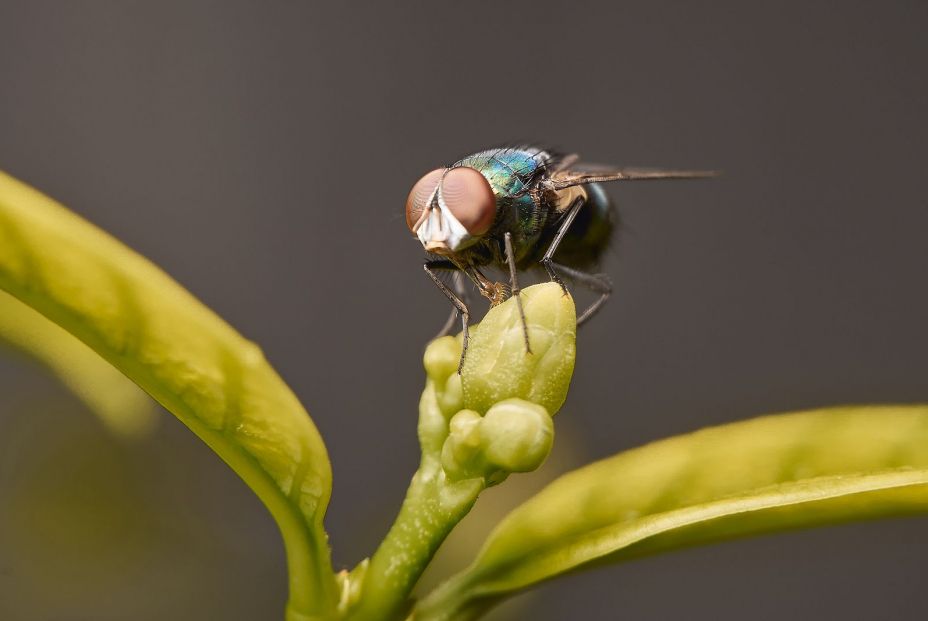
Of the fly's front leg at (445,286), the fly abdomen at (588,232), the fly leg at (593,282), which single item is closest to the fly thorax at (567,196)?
the fly abdomen at (588,232)

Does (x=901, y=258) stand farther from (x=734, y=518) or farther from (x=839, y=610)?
(x=734, y=518)

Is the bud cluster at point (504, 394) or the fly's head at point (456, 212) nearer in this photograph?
the bud cluster at point (504, 394)

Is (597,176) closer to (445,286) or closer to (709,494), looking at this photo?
(445,286)

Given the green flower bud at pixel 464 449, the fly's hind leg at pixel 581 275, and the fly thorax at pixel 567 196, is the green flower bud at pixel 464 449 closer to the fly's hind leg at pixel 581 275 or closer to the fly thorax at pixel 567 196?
the fly's hind leg at pixel 581 275

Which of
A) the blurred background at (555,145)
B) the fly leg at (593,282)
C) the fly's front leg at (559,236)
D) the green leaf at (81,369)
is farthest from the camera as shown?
the blurred background at (555,145)

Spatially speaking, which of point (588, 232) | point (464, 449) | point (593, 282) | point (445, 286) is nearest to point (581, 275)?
point (593, 282)

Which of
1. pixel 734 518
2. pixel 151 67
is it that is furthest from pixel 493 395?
pixel 151 67

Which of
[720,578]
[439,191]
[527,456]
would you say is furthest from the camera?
[720,578]
